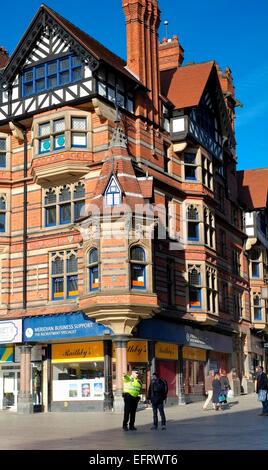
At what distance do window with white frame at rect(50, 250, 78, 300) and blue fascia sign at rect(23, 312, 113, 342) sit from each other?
3.62ft

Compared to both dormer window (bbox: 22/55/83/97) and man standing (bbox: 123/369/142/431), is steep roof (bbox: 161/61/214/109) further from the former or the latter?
man standing (bbox: 123/369/142/431)

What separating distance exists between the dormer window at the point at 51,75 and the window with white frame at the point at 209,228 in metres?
Answer: 10.1

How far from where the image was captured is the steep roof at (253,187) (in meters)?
47.3

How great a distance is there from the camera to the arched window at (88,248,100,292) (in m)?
28.1

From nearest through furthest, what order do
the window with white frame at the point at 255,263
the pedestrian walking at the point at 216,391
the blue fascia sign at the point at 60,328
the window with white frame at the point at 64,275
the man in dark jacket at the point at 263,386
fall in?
1. the man in dark jacket at the point at 263,386
2. the pedestrian walking at the point at 216,391
3. the blue fascia sign at the point at 60,328
4. the window with white frame at the point at 64,275
5. the window with white frame at the point at 255,263

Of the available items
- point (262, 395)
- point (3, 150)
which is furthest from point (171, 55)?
point (262, 395)

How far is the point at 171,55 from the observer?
42781mm

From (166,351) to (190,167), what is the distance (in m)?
9.88

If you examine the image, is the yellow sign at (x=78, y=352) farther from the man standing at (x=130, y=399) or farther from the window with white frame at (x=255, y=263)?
the window with white frame at (x=255, y=263)

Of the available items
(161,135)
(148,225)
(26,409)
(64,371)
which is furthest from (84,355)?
(161,135)

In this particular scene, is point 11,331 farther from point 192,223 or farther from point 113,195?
point 192,223

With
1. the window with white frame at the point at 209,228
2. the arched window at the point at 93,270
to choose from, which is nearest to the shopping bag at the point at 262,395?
the arched window at the point at 93,270

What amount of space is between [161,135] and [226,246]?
975 cm
